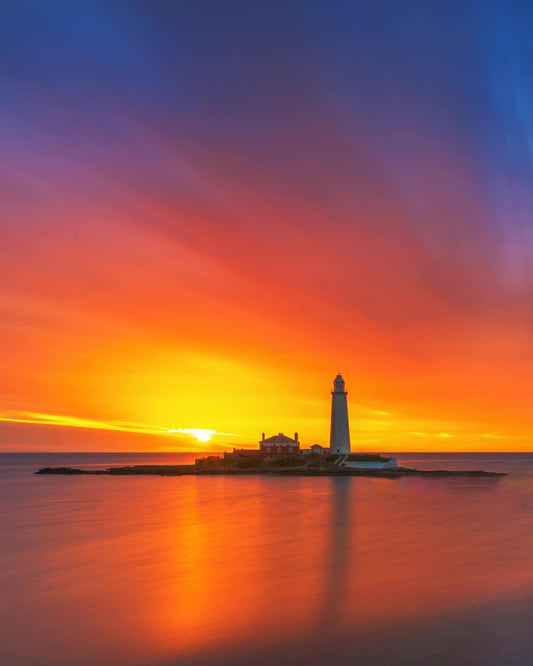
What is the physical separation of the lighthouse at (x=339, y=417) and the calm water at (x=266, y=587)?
114 ft

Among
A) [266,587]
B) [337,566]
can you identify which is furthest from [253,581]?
[337,566]

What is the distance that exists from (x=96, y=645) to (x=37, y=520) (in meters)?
22.3

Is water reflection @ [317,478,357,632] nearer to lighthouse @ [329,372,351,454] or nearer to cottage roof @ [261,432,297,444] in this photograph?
lighthouse @ [329,372,351,454]

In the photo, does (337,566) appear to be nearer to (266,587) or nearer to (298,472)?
(266,587)

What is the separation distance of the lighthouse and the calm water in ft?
114

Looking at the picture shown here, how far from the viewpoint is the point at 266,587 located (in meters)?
16.4

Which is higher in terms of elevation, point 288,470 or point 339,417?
point 339,417

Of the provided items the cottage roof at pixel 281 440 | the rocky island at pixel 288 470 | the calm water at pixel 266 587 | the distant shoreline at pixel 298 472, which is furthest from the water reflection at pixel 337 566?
the cottage roof at pixel 281 440

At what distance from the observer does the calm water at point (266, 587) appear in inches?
442

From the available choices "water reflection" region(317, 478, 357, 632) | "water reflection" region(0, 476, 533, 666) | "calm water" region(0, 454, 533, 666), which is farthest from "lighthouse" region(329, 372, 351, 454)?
"calm water" region(0, 454, 533, 666)

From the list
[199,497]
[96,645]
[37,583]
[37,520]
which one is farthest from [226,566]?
[199,497]

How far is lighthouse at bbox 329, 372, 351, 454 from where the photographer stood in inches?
2768

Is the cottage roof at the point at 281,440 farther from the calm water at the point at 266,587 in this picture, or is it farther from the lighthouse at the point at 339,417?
the calm water at the point at 266,587

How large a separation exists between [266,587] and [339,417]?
180 feet
